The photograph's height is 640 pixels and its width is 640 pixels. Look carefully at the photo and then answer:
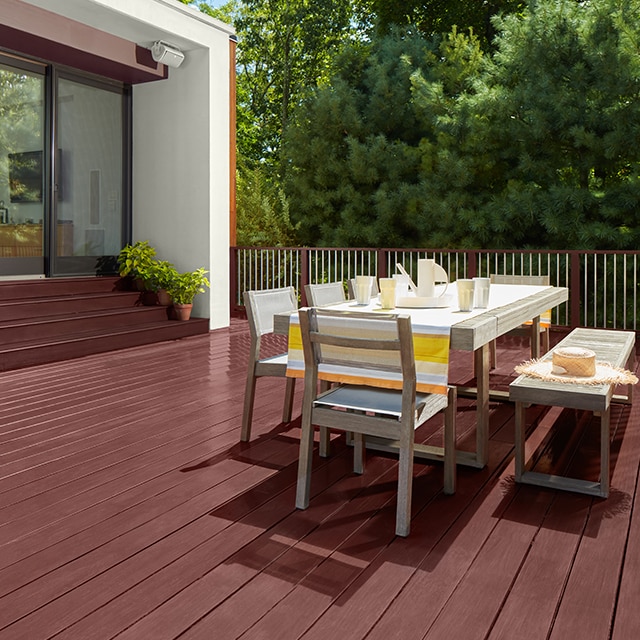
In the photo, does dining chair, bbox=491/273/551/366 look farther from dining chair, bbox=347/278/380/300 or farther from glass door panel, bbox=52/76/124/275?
glass door panel, bbox=52/76/124/275

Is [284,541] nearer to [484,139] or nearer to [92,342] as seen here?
[92,342]

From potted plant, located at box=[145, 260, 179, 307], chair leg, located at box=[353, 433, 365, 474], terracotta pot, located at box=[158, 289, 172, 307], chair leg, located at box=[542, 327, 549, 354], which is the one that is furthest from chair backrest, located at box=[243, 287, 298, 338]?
terracotta pot, located at box=[158, 289, 172, 307]

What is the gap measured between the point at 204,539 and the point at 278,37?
17.4 metres

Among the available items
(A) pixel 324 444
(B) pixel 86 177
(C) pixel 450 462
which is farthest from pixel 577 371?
(B) pixel 86 177

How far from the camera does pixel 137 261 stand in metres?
7.40

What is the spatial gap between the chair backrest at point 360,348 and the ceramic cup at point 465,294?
694mm

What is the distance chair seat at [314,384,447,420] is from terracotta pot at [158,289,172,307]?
16.8 feet

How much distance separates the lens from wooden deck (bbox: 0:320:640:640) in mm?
1723

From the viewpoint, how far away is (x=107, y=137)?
764cm

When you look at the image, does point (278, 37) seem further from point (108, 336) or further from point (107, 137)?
point (108, 336)

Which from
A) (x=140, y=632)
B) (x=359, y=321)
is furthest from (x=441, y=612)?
(x=359, y=321)

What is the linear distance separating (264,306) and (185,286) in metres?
4.05

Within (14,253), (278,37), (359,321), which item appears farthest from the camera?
(278,37)

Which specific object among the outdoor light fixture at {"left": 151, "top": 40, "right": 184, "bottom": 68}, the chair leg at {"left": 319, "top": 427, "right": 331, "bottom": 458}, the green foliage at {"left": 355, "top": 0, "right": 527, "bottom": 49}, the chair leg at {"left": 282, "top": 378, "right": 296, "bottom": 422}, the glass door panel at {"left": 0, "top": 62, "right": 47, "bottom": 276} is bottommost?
the chair leg at {"left": 319, "top": 427, "right": 331, "bottom": 458}
